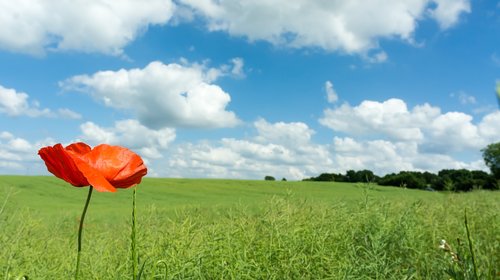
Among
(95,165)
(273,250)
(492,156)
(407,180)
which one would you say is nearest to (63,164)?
(95,165)

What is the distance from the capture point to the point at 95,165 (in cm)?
131

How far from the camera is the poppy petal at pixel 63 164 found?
1256mm

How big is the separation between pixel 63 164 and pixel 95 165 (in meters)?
0.08

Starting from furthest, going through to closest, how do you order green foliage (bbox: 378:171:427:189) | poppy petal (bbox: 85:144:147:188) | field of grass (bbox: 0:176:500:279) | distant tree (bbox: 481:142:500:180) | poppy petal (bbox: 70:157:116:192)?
distant tree (bbox: 481:142:500:180) → green foliage (bbox: 378:171:427:189) → field of grass (bbox: 0:176:500:279) → poppy petal (bbox: 85:144:147:188) → poppy petal (bbox: 70:157:116:192)

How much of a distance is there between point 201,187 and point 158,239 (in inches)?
1232

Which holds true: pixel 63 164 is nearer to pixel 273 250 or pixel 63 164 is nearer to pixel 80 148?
pixel 80 148

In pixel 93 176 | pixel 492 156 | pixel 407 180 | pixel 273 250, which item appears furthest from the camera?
pixel 492 156

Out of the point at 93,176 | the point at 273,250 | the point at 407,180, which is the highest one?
the point at 407,180

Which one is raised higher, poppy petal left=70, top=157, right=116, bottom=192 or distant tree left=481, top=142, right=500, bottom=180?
distant tree left=481, top=142, right=500, bottom=180

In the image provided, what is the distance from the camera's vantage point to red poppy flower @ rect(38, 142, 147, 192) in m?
1.25

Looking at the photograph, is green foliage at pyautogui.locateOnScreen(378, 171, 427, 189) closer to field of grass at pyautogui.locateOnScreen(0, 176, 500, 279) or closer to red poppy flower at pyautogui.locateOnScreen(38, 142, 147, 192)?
field of grass at pyautogui.locateOnScreen(0, 176, 500, 279)

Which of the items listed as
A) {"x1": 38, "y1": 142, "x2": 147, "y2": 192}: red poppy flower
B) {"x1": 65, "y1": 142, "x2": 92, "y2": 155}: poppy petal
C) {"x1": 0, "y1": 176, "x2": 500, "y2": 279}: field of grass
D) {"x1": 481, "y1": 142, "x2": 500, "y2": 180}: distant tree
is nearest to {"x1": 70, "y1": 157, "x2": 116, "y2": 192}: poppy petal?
{"x1": 38, "y1": 142, "x2": 147, "y2": 192}: red poppy flower

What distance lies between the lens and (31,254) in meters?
3.40

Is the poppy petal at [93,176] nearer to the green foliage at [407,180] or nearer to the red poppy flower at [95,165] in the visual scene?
the red poppy flower at [95,165]
